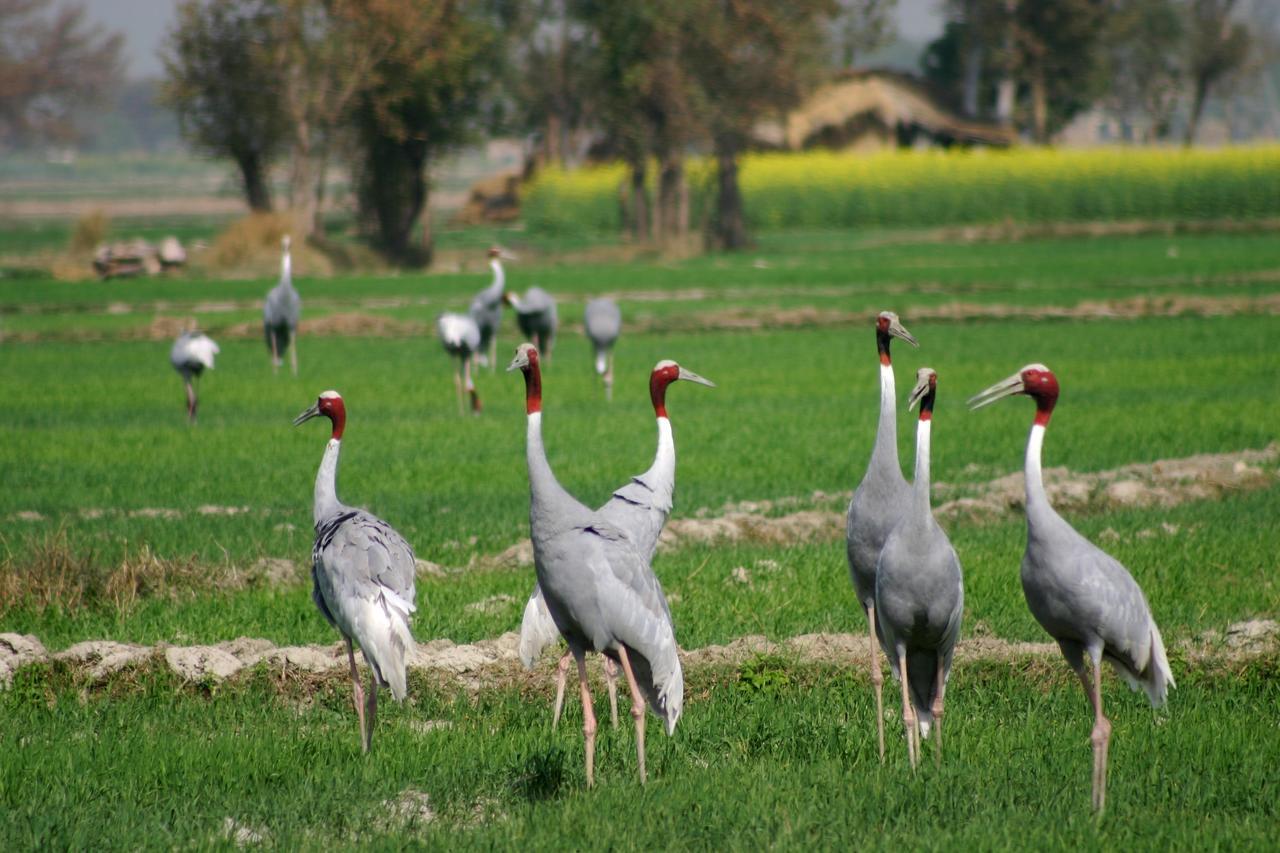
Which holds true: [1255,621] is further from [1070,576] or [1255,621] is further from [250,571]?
[250,571]

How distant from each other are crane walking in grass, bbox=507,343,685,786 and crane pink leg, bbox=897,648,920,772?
3.06 ft

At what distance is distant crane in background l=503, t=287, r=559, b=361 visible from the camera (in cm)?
2391

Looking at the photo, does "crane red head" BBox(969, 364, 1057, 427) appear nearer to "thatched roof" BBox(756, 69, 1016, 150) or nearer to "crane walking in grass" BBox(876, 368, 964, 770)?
"crane walking in grass" BBox(876, 368, 964, 770)

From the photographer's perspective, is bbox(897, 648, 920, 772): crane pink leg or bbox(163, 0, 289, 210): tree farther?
bbox(163, 0, 289, 210): tree

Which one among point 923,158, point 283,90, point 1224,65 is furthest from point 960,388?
point 1224,65

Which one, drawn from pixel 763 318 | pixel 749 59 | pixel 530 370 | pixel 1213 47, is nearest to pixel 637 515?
pixel 530 370

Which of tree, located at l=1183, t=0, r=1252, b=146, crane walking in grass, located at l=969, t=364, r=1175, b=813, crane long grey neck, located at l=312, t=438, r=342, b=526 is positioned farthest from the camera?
tree, located at l=1183, t=0, r=1252, b=146

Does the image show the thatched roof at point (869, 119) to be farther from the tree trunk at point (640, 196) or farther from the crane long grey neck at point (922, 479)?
the crane long grey neck at point (922, 479)

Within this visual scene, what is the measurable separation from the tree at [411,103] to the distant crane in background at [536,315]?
2611cm

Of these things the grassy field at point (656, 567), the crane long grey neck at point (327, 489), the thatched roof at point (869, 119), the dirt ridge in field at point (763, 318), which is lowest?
the dirt ridge in field at point (763, 318)

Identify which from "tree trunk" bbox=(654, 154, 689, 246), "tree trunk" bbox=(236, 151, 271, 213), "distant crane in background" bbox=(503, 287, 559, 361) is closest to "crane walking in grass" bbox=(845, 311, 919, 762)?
"distant crane in background" bbox=(503, 287, 559, 361)

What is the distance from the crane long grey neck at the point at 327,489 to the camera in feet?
25.4

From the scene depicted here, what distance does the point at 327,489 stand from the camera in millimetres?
7883

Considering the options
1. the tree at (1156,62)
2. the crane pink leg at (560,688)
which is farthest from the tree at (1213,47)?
the crane pink leg at (560,688)
